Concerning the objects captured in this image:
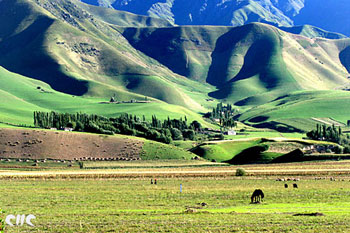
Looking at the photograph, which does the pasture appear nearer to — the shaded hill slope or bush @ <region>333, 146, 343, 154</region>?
the shaded hill slope

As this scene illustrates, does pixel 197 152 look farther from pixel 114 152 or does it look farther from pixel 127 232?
pixel 127 232

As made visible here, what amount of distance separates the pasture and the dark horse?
1.07 meters

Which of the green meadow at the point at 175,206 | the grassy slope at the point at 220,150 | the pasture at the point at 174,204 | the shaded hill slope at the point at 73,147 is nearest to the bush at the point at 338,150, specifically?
the grassy slope at the point at 220,150

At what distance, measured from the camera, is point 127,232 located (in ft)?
143

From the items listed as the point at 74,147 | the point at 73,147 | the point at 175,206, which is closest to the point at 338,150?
the point at 74,147

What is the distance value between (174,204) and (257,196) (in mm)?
11103

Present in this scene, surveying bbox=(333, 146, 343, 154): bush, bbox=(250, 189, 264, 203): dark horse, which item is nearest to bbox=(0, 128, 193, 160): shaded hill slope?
bbox=(333, 146, 343, 154): bush

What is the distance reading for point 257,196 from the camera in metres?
64.2

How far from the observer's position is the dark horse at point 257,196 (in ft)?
205

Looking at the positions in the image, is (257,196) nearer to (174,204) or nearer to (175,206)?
(174,204)

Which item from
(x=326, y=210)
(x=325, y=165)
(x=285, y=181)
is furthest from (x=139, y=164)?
(x=326, y=210)

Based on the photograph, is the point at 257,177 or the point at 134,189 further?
the point at 257,177

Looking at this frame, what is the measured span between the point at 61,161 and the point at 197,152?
5343cm

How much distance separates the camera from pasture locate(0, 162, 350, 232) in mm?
45875
